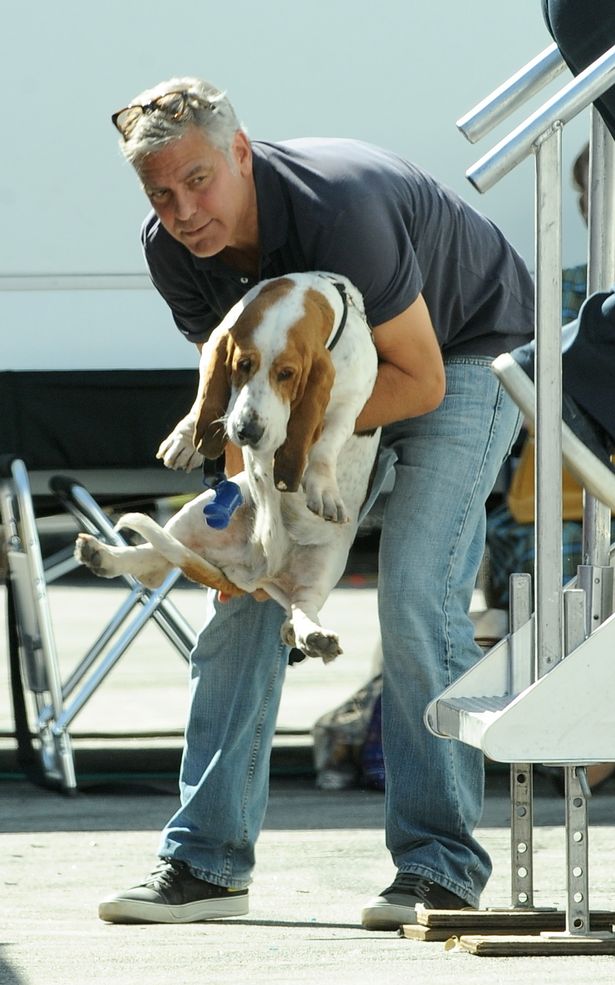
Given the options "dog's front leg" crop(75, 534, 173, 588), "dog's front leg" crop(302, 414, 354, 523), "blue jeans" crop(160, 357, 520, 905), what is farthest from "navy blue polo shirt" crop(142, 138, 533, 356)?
"dog's front leg" crop(75, 534, 173, 588)

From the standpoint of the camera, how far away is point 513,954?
9.02ft

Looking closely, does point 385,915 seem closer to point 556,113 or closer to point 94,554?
point 94,554

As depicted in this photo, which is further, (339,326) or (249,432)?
(339,326)

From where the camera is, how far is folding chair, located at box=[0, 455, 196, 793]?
501 centimetres

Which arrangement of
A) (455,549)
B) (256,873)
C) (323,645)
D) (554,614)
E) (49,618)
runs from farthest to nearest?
1. (49,618)
2. (256,873)
3. (455,549)
4. (323,645)
5. (554,614)

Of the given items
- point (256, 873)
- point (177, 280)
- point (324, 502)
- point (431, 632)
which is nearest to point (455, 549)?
point (431, 632)

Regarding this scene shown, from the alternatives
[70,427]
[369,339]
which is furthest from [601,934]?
[70,427]

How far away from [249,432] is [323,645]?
375 millimetres

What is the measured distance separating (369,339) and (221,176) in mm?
392

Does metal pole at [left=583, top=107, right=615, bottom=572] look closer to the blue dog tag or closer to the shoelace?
the blue dog tag

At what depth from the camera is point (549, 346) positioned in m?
2.48

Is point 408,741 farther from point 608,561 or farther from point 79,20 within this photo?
point 79,20

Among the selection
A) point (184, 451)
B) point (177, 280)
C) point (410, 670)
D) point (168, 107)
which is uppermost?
point (168, 107)

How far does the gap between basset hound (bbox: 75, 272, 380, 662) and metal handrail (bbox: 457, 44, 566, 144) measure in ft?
1.16
